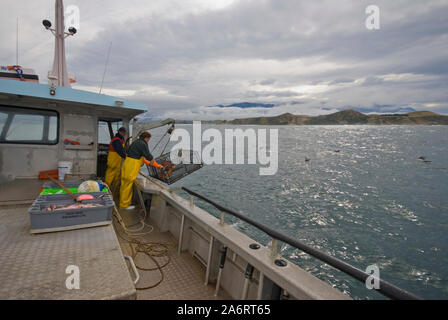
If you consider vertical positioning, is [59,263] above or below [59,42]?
below

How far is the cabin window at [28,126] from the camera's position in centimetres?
505

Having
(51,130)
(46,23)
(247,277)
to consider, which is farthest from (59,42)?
(247,277)

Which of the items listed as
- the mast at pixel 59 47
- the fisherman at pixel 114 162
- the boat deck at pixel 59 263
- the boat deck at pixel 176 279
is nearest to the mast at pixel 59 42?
the mast at pixel 59 47

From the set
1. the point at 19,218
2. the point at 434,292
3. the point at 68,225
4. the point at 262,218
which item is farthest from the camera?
the point at 262,218

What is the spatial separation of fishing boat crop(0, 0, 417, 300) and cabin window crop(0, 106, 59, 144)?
18 mm

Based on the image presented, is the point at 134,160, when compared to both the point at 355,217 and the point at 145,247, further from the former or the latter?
the point at 355,217

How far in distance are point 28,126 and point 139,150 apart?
8.75ft

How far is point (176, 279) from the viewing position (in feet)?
10.9

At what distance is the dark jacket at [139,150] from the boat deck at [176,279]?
66.3 inches

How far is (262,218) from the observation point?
9555mm

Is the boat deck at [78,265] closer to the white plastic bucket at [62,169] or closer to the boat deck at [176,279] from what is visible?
the boat deck at [176,279]

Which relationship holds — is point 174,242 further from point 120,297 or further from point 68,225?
point 120,297

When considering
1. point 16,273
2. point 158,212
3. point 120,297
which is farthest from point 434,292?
point 16,273

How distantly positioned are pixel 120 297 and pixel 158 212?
320 centimetres
